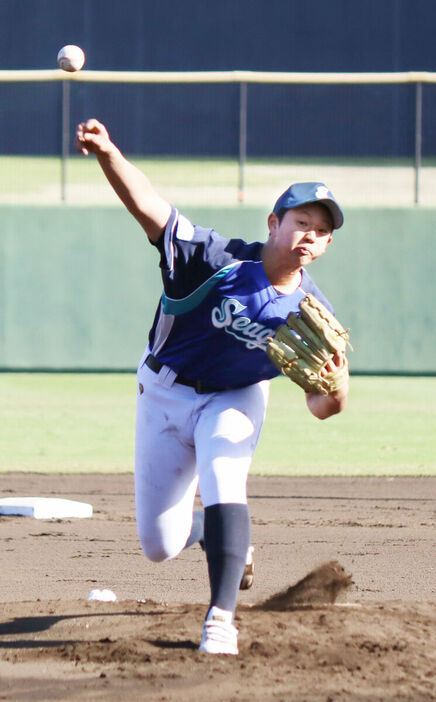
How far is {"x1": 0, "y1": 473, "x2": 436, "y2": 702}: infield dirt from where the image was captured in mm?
3453

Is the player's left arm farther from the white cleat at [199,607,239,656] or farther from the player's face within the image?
the white cleat at [199,607,239,656]

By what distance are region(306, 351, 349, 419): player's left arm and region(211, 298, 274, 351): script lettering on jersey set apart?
231 millimetres

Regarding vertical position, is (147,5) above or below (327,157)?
above

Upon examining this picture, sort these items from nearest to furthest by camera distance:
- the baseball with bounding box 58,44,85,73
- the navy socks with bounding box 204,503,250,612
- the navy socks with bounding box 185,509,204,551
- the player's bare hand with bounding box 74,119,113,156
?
1. the player's bare hand with bounding box 74,119,113,156
2. the navy socks with bounding box 204,503,250,612
3. the baseball with bounding box 58,44,85,73
4. the navy socks with bounding box 185,509,204,551

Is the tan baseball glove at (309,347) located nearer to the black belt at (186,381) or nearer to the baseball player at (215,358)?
the baseball player at (215,358)

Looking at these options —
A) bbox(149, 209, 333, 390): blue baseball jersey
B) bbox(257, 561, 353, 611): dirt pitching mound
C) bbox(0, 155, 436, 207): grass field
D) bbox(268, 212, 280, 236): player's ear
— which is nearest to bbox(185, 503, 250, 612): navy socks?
bbox(149, 209, 333, 390): blue baseball jersey

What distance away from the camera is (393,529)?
6270mm

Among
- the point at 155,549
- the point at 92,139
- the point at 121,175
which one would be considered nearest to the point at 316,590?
the point at 155,549

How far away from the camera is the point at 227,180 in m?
13.3

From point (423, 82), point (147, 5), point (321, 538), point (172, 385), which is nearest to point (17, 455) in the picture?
point (321, 538)

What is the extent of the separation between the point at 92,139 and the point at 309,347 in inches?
38.6

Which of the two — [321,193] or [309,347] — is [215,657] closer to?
[309,347]

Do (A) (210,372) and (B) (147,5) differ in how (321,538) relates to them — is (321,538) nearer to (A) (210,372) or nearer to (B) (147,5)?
(A) (210,372)

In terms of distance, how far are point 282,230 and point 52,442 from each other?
212 inches
